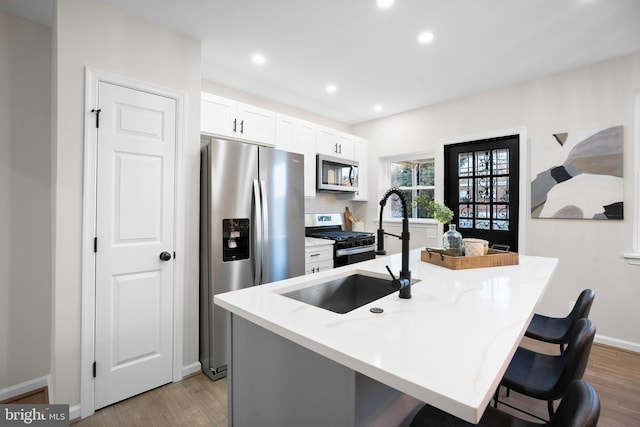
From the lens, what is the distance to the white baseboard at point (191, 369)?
92.1 inches

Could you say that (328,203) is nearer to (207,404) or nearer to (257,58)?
(257,58)

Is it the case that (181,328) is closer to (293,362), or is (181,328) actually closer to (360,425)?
(293,362)

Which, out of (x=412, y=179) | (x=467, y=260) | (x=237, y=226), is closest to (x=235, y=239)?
(x=237, y=226)

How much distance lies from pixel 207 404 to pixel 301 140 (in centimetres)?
270

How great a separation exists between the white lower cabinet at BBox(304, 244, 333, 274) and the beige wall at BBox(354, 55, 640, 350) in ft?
6.80

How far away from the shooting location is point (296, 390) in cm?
102

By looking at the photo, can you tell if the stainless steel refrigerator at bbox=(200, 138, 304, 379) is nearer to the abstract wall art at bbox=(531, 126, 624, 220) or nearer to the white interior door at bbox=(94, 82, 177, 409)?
the white interior door at bbox=(94, 82, 177, 409)

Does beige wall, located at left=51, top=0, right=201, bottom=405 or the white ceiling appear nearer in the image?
beige wall, located at left=51, top=0, right=201, bottom=405

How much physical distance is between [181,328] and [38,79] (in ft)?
6.88

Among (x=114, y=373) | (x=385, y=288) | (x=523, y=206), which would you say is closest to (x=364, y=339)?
(x=385, y=288)

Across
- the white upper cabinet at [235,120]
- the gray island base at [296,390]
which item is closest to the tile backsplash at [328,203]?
the white upper cabinet at [235,120]

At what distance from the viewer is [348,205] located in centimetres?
467

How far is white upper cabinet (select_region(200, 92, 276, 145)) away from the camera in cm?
276

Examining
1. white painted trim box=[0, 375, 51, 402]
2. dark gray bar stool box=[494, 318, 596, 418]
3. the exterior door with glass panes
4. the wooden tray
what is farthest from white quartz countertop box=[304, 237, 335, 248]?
white painted trim box=[0, 375, 51, 402]
